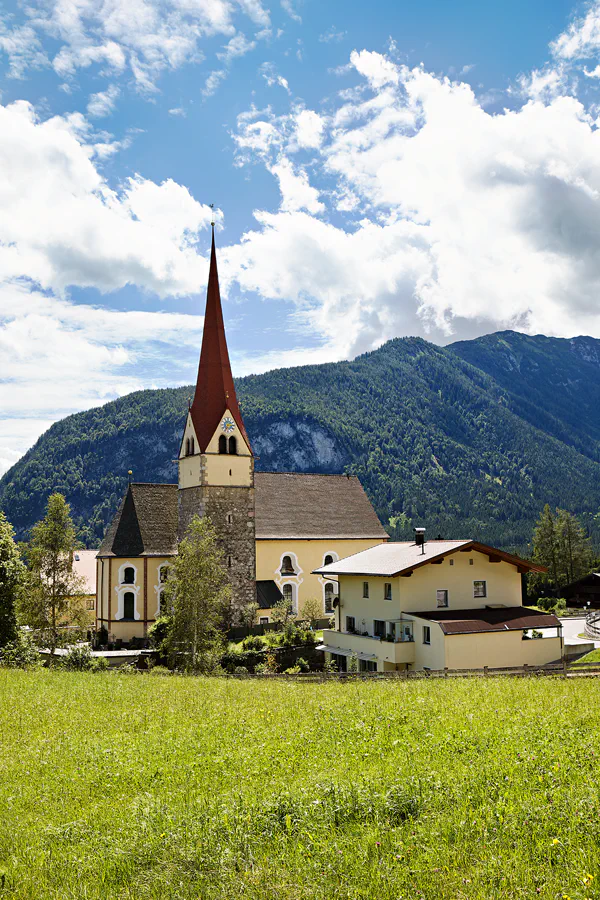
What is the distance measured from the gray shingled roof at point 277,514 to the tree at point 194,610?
15595 millimetres

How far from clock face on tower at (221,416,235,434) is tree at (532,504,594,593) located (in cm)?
4145

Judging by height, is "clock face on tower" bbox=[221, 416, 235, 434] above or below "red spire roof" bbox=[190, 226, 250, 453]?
below

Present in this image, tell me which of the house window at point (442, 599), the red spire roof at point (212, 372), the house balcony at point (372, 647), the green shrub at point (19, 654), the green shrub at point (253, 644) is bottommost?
the green shrub at point (253, 644)

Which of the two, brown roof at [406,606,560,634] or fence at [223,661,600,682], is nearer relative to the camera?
fence at [223,661,600,682]

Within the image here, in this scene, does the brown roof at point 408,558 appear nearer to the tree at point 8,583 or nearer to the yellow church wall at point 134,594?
the yellow church wall at point 134,594

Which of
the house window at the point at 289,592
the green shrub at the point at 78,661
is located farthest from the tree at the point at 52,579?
the house window at the point at 289,592

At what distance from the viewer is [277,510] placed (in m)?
50.9

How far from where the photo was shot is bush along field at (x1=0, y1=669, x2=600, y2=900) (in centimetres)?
601

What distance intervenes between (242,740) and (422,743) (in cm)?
294

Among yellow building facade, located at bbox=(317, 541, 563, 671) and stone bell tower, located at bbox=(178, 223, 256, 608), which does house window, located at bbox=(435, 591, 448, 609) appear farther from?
stone bell tower, located at bbox=(178, 223, 256, 608)

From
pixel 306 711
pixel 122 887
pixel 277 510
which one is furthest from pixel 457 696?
pixel 277 510

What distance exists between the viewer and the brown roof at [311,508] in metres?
50.0

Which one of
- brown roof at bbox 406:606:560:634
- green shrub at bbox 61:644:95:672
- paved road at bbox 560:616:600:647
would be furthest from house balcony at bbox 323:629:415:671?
green shrub at bbox 61:644:95:672

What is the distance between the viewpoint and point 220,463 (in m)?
45.2
